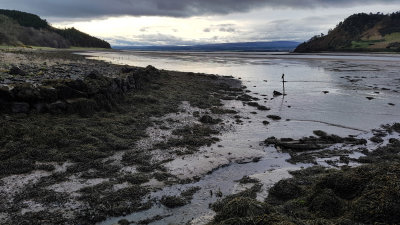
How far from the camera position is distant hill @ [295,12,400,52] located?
12975 centimetres

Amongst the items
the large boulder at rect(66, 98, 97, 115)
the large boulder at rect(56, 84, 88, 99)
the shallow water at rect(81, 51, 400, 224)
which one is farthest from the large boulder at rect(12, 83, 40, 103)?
the shallow water at rect(81, 51, 400, 224)

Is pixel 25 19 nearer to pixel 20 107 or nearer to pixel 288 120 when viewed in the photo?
pixel 20 107

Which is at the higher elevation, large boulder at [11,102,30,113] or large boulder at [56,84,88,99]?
large boulder at [56,84,88,99]

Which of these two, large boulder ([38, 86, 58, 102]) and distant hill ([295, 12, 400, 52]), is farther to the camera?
distant hill ([295, 12, 400, 52])

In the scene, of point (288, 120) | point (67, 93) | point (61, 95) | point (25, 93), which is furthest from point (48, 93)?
point (288, 120)

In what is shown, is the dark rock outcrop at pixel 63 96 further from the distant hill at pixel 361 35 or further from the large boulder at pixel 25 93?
the distant hill at pixel 361 35

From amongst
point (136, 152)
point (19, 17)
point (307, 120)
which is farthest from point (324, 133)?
point (19, 17)

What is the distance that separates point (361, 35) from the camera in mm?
148750

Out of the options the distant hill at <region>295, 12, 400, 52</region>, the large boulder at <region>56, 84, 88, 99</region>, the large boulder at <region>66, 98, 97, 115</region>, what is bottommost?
the large boulder at <region>66, 98, 97, 115</region>

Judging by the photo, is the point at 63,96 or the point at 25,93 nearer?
the point at 25,93

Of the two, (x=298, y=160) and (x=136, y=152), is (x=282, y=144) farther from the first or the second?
A: (x=136, y=152)

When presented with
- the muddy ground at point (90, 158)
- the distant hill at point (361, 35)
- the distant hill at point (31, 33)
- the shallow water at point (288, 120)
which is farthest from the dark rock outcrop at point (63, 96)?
the distant hill at point (361, 35)

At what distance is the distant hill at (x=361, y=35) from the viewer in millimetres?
129750

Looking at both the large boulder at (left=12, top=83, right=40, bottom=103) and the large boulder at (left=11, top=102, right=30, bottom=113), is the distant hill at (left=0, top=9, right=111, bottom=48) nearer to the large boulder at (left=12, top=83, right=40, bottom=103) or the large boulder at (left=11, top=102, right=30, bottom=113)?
the large boulder at (left=12, top=83, right=40, bottom=103)
